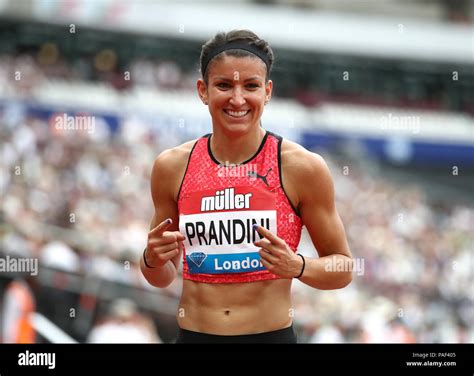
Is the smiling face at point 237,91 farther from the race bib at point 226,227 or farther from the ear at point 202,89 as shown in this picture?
the race bib at point 226,227

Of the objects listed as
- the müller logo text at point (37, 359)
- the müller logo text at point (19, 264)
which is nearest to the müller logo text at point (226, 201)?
the müller logo text at point (37, 359)

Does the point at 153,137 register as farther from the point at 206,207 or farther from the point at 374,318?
the point at 206,207

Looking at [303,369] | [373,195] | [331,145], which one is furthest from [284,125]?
[303,369]

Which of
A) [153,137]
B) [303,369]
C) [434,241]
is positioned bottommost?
[303,369]

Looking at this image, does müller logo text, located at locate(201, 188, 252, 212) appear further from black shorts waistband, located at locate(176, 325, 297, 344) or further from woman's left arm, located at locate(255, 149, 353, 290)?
black shorts waistband, located at locate(176, 325, 297, 344)

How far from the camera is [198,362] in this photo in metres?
3.30

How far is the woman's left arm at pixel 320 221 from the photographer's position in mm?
3012

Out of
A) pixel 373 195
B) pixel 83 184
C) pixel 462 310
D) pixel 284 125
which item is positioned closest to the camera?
pixel 83 184

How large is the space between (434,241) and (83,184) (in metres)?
5.35

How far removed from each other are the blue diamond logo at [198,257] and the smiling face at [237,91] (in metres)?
0.46

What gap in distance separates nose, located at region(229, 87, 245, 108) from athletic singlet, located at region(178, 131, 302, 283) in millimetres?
241

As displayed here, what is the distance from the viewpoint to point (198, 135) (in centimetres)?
1255

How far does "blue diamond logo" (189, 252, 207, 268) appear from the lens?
3057 mm

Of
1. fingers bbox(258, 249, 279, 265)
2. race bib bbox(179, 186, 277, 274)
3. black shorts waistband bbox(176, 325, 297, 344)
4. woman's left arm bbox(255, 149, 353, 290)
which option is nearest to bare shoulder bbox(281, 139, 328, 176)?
woman's left arm bbox(255, 149, 353, 290)
